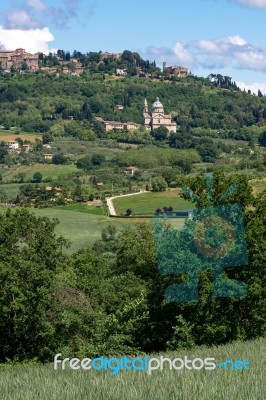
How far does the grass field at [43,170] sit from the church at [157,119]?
63266 mm

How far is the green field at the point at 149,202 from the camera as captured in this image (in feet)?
245

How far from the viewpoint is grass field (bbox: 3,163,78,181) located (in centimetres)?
11175

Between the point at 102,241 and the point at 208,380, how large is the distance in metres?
50.0

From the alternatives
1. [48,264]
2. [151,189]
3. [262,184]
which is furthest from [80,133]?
[48,264]

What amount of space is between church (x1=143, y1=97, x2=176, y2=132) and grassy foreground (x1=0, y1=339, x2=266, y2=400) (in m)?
172

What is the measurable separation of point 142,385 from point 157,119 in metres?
181

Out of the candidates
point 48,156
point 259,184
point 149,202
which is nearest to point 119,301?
point 149,202

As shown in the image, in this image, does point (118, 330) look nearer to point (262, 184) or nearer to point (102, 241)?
point (102, 241)

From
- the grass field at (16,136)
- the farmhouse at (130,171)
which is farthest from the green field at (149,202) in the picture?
the grass field at (16,136)

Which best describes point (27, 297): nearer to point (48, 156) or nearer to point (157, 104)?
point (48, 156)

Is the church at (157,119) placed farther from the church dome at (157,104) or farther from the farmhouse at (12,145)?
the farmhouse at (12,145)

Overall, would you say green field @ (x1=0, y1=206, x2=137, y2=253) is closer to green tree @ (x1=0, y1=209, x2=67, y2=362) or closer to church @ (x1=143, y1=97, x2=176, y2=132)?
green tree @ (x1=0, y1=209, x2=67, y2=362)

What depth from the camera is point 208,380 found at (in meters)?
7.32

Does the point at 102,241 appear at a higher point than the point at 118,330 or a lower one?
lower
